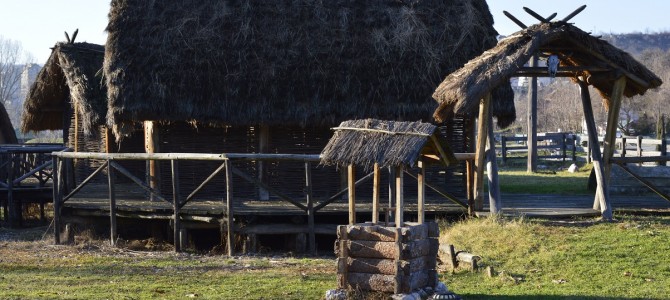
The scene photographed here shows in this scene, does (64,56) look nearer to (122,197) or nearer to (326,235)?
(122,197)

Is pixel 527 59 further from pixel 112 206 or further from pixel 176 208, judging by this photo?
pixel 112 206

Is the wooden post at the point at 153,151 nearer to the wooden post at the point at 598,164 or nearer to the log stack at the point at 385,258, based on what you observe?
the wooden post at the point at 598,164

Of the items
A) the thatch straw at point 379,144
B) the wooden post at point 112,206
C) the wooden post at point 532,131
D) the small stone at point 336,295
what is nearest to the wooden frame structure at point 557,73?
the thatch straw at point 379,144

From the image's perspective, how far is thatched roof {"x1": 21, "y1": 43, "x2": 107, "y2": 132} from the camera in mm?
22812

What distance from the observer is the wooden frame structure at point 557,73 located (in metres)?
15.1

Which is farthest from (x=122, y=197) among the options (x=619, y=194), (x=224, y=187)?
(x=619, y=194)

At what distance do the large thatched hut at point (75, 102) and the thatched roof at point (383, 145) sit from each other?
10.9m

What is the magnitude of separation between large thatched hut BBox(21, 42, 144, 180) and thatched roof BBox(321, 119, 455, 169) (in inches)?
430

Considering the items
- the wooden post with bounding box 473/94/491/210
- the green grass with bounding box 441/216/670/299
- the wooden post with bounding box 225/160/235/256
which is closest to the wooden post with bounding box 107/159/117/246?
the wooden post with bounding box 225/160/235/256

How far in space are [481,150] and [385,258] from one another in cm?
515

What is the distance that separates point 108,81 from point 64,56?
15.7 ft

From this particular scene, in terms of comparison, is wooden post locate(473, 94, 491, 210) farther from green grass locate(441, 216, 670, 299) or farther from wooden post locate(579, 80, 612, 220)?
wooden post locate(579, 80, 612, 220)

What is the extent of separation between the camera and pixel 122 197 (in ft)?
67.3

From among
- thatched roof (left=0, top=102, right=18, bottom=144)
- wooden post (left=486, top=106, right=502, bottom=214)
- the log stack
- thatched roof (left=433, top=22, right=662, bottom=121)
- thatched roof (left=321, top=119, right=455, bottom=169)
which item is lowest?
the log stack
